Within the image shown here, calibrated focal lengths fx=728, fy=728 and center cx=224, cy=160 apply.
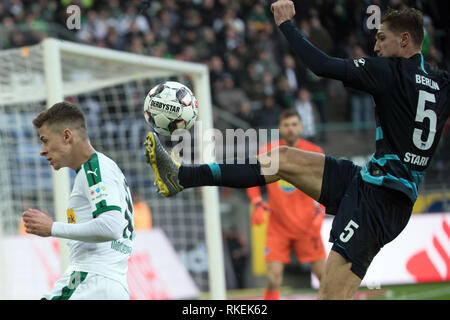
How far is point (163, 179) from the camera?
17.1ft

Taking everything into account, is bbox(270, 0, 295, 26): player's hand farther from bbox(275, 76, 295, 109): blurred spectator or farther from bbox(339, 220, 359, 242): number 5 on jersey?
bbox(275, 76, 295, 109): blurred spectator

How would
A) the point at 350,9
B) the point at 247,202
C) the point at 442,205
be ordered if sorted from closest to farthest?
the point at 350,9 → the point at 442,205 → the point at 247,202

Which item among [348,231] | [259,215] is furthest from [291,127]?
[348,231]

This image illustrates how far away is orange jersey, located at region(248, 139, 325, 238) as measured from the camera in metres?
8.39

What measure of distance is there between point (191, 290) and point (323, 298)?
649 cm

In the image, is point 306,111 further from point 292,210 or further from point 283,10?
point 283,10

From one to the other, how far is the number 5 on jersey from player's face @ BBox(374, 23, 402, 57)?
1.16 meters

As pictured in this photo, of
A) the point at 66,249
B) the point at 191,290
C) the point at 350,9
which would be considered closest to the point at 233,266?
the point at 191,290

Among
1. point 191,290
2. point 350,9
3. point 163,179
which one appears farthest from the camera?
point 350,9

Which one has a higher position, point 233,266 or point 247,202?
point 247,202

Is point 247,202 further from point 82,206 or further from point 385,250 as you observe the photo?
point 82,206

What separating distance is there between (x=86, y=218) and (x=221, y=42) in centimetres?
1245

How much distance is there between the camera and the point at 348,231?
483cm

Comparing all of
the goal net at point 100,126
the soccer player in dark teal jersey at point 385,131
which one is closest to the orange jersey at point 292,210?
the goal net at point 100,126
